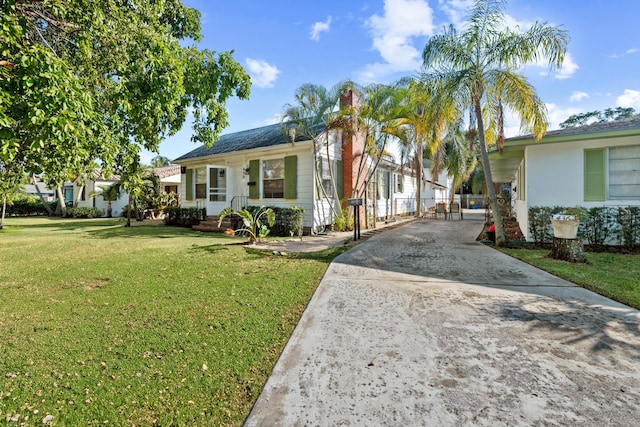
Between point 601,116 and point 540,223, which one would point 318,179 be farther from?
point 601,116

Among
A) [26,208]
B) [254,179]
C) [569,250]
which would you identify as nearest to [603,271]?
[569,250]

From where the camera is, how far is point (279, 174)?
13055mm

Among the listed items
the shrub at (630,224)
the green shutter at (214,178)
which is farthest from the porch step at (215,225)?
the shrub at (630,224)

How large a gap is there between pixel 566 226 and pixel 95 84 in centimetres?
994

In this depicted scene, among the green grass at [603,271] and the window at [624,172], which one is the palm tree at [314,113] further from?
the window at [624,172]

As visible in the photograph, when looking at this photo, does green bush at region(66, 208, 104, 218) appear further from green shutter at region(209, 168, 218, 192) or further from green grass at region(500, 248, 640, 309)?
green grass at region(500, 248, 640, 309)

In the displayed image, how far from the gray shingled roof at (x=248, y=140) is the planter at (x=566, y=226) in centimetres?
850

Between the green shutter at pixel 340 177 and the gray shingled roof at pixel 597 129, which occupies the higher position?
the gray shingled roof at pixel 597 129

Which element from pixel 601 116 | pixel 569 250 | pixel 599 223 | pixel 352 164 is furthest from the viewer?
pixel 601 116

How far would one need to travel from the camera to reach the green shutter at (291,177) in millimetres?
12289

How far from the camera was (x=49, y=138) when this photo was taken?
3.48m

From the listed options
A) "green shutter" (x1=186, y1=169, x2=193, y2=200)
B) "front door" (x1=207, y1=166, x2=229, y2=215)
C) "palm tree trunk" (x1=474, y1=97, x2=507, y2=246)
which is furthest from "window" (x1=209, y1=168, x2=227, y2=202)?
"palm tree trunk" (x1=474, y1=97, x2=507, y2=246)

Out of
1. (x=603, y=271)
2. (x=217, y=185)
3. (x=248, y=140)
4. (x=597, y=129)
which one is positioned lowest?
(x=603, y=271)

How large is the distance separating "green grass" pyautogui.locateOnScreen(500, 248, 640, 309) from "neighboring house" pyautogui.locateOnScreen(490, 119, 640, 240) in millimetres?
1820
